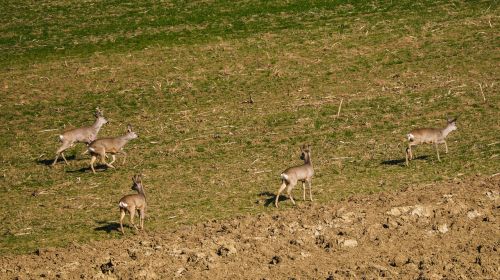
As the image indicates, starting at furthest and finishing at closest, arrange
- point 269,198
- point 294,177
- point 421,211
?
point 269,198
point 294,177
point 421,211

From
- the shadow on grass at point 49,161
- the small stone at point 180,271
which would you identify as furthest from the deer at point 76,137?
the small stone at point 180,271

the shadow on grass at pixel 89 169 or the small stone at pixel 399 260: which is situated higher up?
the small stone at pixel 399 260

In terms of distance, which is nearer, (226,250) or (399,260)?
(399,260)

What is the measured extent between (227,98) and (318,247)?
11.9 metres

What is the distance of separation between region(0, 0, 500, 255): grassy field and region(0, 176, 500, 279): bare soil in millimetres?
1084

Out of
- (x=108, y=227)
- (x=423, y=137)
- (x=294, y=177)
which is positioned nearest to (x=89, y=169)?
(x=108, y=227)

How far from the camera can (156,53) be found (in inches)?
1329

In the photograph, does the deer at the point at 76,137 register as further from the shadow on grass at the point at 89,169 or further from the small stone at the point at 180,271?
the small stone at the point at 180,271

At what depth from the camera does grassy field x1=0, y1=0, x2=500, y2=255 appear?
2216cm

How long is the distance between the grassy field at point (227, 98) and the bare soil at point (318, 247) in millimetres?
1084

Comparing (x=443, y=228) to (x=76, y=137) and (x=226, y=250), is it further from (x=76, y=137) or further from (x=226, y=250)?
(x=76, y=137)

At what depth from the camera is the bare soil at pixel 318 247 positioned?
57.4ft

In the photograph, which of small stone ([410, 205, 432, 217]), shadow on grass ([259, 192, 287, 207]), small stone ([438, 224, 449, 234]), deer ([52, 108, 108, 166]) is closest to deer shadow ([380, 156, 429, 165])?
shadow on grass ([259, 192, 287, 207])

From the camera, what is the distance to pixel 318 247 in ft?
60.4
